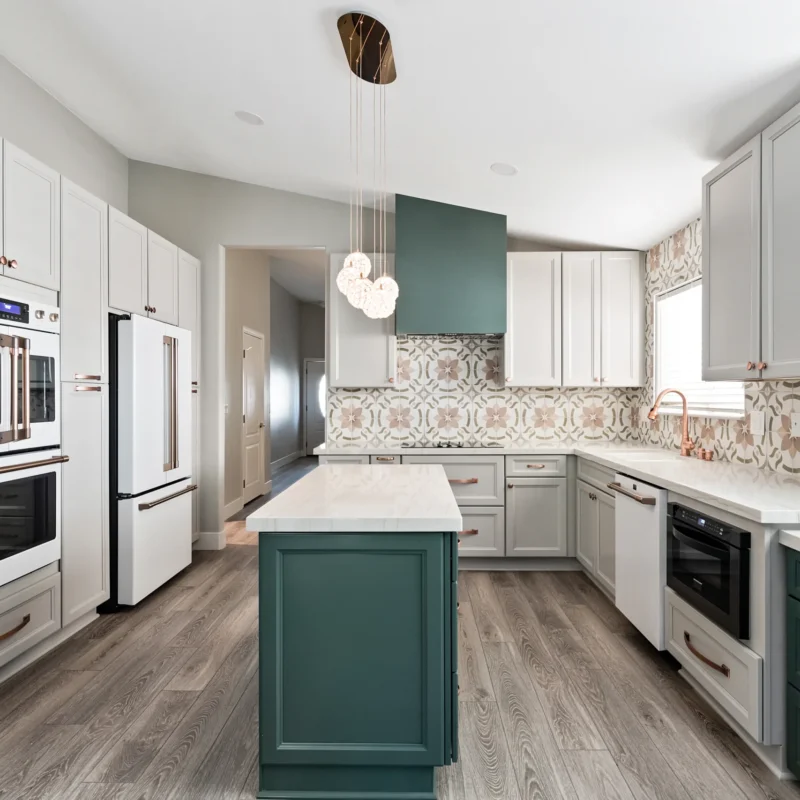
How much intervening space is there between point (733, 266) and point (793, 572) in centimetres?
123

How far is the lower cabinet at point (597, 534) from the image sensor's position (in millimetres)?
3047

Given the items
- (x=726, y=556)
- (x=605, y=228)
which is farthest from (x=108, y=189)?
(x=726, y=556)

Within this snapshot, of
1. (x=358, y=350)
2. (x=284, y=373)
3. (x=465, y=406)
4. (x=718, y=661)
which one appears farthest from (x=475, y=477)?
(x=284, y=373)

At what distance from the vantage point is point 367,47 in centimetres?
216

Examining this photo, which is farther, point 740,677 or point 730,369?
point 730,369

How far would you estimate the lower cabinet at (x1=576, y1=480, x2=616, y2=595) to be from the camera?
305 centimetres

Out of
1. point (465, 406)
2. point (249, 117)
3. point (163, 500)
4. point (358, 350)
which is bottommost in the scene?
point (163, 500)

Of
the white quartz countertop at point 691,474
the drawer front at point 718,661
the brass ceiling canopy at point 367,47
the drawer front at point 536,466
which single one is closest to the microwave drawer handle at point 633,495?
the white quartz countertop at point 691,474

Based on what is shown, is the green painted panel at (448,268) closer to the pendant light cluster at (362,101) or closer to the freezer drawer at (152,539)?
the pendant light cluster at (362,101)

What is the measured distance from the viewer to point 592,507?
11.0ft

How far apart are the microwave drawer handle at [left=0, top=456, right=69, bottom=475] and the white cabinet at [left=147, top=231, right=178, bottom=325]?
1219mm

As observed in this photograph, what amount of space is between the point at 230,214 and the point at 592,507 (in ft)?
11.2

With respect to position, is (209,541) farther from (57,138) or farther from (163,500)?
(57,138)

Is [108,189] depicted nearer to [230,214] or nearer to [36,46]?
[230,214]
